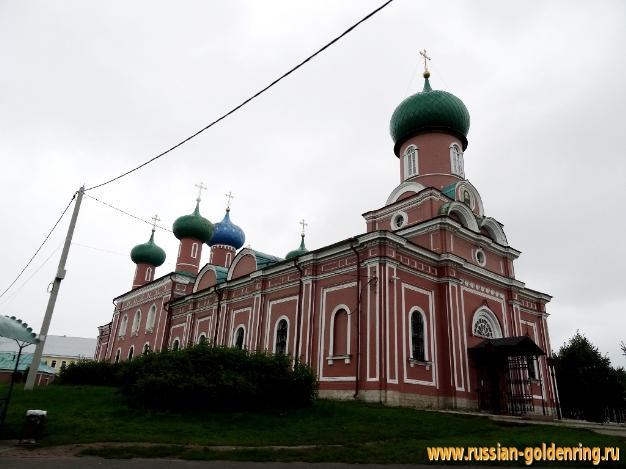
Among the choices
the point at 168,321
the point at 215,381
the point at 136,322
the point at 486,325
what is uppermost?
the point at 136,322

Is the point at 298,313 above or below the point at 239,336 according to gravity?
above

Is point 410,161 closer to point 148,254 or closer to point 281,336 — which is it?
point 281,336

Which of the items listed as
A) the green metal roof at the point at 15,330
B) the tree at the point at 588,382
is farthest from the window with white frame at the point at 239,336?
the tree at the point at 588,382

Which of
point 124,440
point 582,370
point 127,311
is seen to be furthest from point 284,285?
point 582,370

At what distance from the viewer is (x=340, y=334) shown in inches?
693

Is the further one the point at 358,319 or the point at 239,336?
the point at 239,336

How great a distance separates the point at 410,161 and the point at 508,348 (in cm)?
989

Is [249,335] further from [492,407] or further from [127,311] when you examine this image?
[127,311]

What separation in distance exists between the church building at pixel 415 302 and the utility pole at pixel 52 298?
4.11 m

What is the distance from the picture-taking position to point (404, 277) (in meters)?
17.2

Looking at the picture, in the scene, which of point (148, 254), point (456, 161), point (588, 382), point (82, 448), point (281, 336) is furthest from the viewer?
point (148, 254)

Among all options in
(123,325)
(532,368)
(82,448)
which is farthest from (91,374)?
(532,368)

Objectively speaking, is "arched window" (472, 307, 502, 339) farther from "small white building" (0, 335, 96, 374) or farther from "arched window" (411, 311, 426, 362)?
"small white building" (0, 335, 96, 374)

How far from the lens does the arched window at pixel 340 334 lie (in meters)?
17.2
